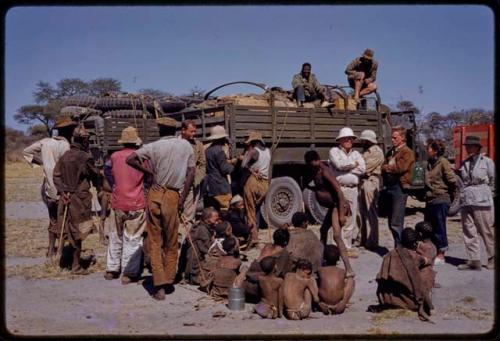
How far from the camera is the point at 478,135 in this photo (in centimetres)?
1505

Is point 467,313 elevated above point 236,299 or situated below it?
below

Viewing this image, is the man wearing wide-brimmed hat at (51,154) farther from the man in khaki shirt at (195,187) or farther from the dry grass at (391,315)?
the dry grass at (391,315)

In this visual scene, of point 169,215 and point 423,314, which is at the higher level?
point 169,215

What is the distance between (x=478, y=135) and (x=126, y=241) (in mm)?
10663

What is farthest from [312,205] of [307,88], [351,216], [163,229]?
[163,229]

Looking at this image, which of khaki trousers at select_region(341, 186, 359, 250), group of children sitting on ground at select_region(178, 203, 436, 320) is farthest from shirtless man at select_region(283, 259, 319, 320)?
khaki trousers at select_region(341, 186, 359, 250)

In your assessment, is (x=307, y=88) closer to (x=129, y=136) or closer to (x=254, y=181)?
(x=254, y=181)

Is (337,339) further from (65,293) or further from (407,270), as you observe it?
(65,293)

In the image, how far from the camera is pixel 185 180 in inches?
260

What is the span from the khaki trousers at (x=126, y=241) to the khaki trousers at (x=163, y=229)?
29.6 inches

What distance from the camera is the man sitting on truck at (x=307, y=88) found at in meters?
11.5

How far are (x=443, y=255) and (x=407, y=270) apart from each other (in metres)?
2.97

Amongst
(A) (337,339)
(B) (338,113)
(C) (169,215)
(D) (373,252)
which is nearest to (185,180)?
(C) (169,215)

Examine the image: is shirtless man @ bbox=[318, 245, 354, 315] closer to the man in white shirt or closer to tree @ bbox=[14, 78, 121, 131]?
the man in white shirt
